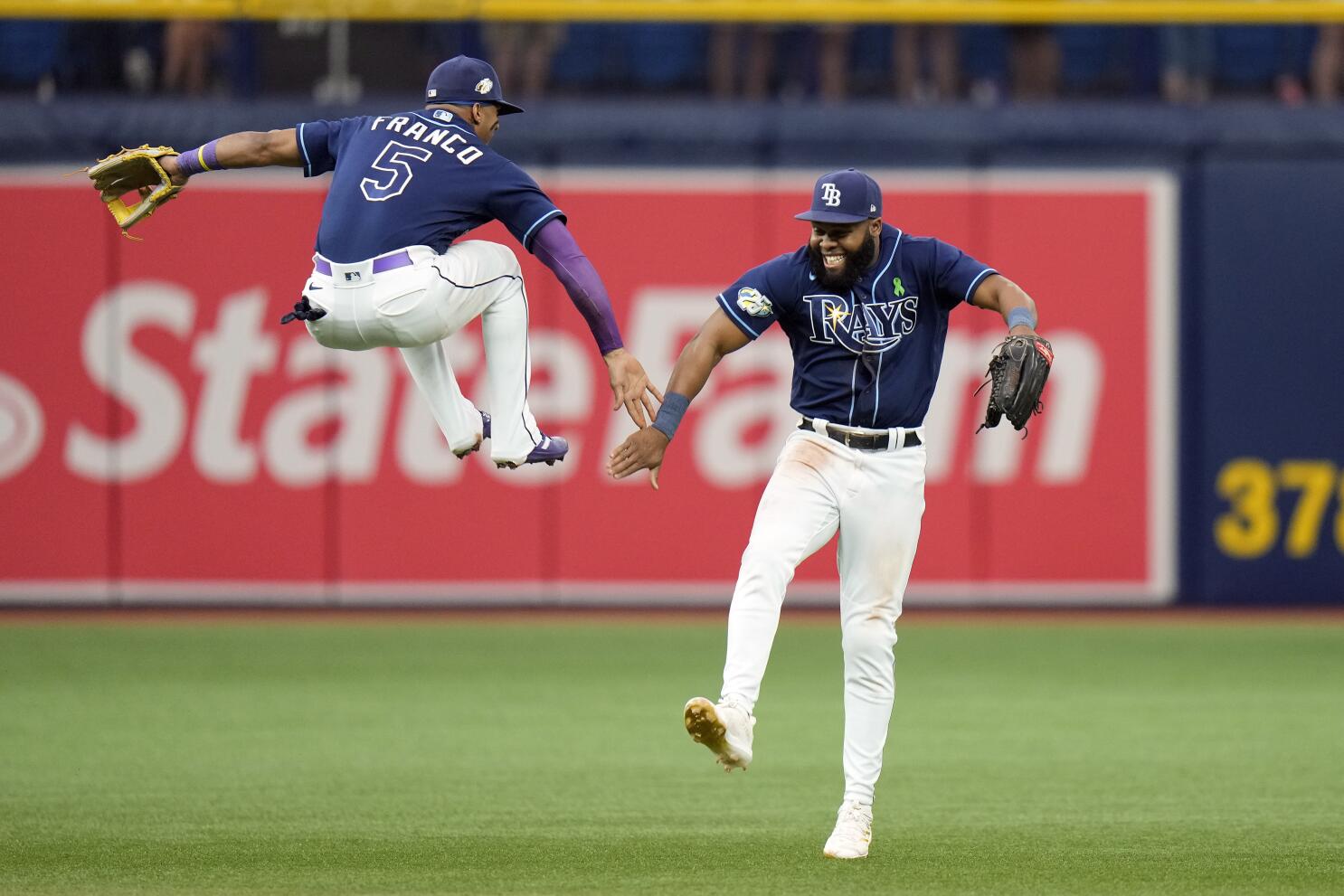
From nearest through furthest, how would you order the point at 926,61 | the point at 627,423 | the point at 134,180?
the point at 134,180
the point at 627,423
the point at 926,61

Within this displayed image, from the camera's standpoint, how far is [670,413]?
261 inches

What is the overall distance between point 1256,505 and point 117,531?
8681mm

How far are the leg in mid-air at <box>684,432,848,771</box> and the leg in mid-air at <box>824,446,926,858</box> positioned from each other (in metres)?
0.11

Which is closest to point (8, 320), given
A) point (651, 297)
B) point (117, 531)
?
point (117, 531)

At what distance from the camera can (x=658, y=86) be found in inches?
603

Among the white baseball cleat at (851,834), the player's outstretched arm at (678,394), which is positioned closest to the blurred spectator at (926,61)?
the player's outstretched arm at (678,394)

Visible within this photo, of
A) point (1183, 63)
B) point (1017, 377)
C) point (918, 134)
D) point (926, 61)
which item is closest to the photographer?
point (1017, 377)

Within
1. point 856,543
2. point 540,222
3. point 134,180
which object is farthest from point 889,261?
point 134,180

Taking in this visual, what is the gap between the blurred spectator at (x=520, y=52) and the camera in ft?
49.9

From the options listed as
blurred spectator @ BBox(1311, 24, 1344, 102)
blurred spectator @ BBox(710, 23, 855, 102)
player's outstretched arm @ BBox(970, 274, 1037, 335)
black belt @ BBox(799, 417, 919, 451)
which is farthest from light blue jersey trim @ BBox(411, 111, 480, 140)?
blurred spectator @ BBox(1311, 24, 1344, 102)

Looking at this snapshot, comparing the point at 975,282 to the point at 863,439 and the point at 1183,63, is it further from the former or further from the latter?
the point at 1183,63

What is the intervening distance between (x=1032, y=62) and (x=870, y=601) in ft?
31.9

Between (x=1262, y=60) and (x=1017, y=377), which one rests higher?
(x=1262, y=60)

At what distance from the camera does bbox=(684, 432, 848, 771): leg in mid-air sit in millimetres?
6180
